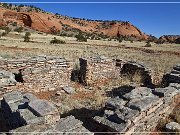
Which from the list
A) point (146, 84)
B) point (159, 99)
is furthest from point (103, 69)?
point (159, 99)

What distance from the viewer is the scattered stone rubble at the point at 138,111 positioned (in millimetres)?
6881

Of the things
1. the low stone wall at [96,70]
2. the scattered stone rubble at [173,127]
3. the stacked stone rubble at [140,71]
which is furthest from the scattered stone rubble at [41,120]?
the stacked stone rubble at [140,71]

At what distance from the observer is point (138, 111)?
23.5ft

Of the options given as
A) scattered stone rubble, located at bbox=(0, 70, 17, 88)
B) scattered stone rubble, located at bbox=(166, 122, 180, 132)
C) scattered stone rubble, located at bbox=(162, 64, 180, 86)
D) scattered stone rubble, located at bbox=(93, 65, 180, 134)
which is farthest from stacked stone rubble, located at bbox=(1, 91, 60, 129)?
scattered stone rubble, located at bbox=(162, 64, 180, 86)

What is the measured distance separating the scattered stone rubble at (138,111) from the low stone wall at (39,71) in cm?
461

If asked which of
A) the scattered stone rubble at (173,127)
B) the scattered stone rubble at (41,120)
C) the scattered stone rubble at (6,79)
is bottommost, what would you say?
the scattered stone rubble at (173,127)

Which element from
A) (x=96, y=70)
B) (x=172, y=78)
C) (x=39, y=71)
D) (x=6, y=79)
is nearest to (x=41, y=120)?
(x=6, y=79)

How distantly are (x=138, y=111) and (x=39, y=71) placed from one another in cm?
588

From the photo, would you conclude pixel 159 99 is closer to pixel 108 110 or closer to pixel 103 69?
pixel 108 110

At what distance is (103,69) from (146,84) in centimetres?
230

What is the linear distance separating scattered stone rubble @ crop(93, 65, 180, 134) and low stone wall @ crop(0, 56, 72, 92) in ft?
15.1

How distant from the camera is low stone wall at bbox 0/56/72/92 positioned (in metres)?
11.6

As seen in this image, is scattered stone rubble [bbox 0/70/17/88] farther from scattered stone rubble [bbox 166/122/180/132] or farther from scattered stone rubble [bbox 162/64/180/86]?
scattered stone rubble [bbox 162/64/180/86]

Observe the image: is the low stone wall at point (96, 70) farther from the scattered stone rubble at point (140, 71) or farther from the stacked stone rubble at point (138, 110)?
the stacked stone rubble at point (138, 110)
